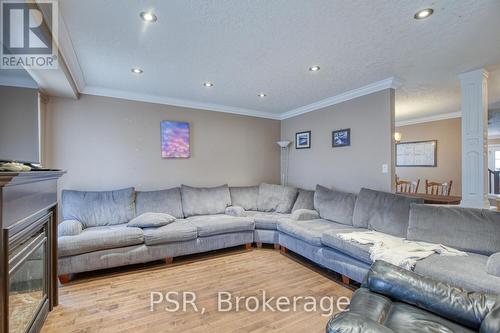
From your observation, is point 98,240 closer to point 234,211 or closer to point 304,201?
point 234,211

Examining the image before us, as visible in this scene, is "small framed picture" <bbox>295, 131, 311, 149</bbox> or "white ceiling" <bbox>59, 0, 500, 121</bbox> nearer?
"white ceiling" <bbox>59, 0, 500, 121</bbox>

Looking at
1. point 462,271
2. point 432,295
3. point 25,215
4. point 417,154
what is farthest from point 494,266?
point 417,154

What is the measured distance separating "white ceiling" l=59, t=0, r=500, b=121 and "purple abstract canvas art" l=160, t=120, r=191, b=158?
0.63 meters


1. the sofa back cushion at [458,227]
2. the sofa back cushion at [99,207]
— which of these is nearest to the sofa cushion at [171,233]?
the sofa back cushion at [99,207]

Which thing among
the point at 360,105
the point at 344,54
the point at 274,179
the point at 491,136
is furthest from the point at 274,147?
the point at 491,136

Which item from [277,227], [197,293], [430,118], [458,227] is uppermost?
[430,118]

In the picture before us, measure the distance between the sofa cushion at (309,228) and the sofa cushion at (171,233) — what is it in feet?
4.24

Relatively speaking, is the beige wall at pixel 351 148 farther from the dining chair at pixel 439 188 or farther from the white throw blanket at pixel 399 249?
the dining chair at pixel 439 188

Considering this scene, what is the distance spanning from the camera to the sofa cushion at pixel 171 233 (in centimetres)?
310

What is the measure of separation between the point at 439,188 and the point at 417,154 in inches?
40.7

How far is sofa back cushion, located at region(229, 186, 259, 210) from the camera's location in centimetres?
454

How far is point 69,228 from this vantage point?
2.84 meters

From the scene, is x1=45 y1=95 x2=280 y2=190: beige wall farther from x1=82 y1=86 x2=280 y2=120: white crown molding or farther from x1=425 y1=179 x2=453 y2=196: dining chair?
x1=425 y1=179 x2=453 y2=196: dining chair

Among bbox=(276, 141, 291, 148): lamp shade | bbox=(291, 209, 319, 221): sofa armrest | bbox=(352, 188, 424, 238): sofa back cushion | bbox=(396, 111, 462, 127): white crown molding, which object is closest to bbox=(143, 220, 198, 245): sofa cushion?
bbox=(291, 209, 319, 221): sofa armrest
